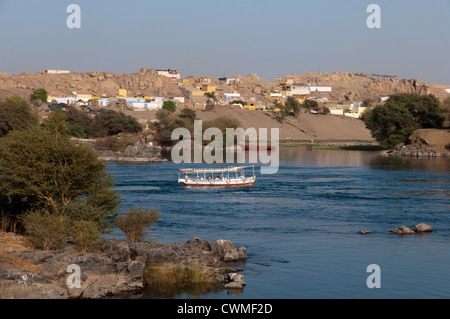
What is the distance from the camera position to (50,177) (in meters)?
22.2

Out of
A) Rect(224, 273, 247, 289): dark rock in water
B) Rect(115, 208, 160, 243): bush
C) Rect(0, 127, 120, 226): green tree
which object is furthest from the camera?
Rect(0, 127, 120, 226): green tree

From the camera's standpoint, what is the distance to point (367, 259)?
22016 millimetres

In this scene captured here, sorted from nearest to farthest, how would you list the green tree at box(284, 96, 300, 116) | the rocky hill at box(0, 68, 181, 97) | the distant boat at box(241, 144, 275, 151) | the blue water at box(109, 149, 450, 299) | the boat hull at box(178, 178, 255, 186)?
the blue water at box(109, 149, 450, 299)
the boat hull at box(178, 178, 255, 186)
the distant boat at box(241, 144, 275, 151)
the green tree at box(284, 96, 300, 116)
the rocky hill at box(0, 68, 181, 97)

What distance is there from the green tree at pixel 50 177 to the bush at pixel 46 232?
184cm

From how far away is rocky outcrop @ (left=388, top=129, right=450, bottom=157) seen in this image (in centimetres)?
7294

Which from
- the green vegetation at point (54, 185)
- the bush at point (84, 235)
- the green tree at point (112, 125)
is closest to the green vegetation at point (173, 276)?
the bush at point (84, 235)

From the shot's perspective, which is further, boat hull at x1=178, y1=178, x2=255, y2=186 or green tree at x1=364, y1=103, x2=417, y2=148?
green tree at x1=364, y1=103, x2=417, y2=148

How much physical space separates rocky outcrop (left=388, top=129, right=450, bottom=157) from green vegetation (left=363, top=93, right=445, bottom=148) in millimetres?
1769

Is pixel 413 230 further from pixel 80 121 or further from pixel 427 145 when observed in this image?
pixel 80 121

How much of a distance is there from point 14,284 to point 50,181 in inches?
277

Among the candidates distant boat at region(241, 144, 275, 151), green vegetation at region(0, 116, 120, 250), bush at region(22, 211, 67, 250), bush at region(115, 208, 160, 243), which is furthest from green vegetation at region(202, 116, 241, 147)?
bush at region(22, 211, 67, 250)

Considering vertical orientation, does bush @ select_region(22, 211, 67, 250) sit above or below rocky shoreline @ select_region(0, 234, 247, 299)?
above

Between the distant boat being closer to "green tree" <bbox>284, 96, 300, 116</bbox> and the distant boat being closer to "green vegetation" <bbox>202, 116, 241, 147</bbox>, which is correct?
"green vegetation" <bbox>202, 116, 241, 147</bbox>

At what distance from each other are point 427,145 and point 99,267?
63178 millimetres
